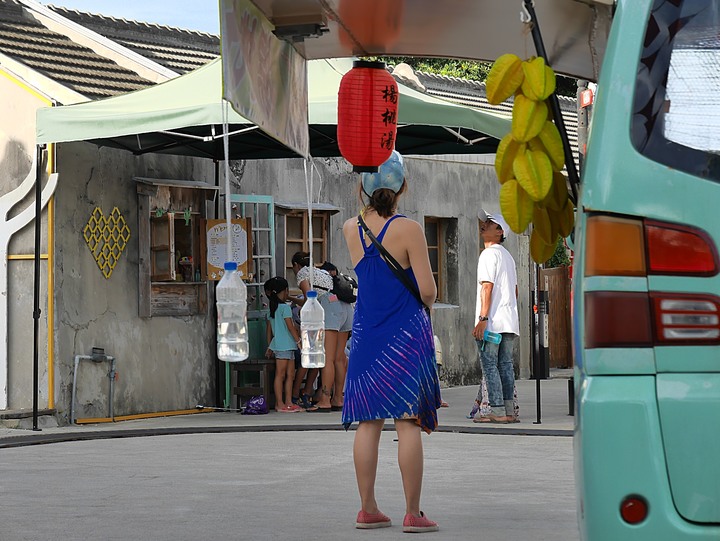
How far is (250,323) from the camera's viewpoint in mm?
15086

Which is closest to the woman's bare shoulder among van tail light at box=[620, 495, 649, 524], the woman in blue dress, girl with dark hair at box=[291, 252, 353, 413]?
the woman in blue dress

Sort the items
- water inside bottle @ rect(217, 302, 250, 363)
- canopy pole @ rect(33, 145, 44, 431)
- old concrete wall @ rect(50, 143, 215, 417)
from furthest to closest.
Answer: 1. old concrete wall @ rect(50, 143, 215, 417)
2. canopy pole @ rect(33, 145, 44, 431)
3. water inside bottle @ rect(217, 302, 250, 363)

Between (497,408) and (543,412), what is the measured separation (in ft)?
5.38

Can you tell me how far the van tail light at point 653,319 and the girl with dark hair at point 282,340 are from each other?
1096 cm

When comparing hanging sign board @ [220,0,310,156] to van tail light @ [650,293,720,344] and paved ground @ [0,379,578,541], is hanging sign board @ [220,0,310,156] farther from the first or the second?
van tail light @ [650,293,720,344]

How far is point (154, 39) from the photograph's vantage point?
18.5 metres

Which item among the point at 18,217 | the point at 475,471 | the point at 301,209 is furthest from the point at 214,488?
the point at 301,209

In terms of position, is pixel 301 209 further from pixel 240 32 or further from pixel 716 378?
pixel 716 378

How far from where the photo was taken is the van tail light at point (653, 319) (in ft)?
11.0

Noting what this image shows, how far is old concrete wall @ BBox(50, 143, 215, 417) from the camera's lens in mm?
13227

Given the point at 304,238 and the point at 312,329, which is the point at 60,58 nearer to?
the point at 304,238

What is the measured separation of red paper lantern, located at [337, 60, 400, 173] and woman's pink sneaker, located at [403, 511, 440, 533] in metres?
3.17

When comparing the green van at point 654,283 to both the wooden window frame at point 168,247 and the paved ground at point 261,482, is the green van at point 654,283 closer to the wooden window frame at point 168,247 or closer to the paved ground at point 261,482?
the paved ground at point 261,482

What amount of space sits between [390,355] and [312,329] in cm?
130
